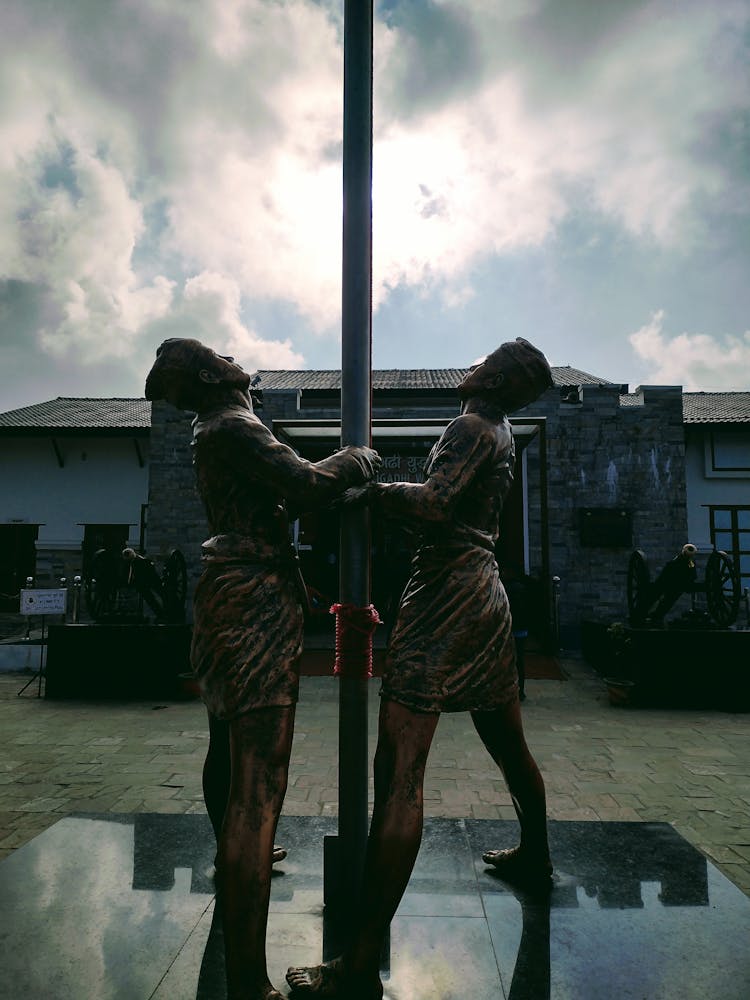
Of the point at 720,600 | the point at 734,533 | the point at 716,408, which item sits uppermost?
the point at 716,408

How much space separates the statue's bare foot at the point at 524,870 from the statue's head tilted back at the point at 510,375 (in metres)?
1.64

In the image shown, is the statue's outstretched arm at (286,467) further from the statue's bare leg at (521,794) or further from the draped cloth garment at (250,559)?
the statue's bare leg at (521,794)

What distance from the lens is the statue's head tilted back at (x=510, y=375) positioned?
227 cm

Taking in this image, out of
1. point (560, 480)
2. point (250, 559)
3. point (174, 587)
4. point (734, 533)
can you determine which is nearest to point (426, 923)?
point (250, 559)

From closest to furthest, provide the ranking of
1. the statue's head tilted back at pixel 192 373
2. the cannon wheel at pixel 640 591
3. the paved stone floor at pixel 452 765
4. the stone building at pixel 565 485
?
1. the statue's head tilted back at pixel 192 373
2. the paved stone floor at pixel 452 765
3. the cannon wheel at pixel 640 591
4. the stone building at pixel 565 485

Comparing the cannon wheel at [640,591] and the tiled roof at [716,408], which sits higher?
the tiled roof at [716,408]

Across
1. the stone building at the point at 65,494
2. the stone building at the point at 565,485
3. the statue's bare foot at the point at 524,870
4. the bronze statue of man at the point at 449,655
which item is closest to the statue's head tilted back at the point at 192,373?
the bronze statue of man at the point at 449,655

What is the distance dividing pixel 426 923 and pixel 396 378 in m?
14.6

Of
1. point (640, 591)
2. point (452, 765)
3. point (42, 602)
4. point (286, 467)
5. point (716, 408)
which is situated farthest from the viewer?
point (716, 408)

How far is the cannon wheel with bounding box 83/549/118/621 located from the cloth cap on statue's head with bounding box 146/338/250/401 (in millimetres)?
8278

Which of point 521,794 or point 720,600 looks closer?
point 521,794

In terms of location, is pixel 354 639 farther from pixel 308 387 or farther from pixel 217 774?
pixel 308 387

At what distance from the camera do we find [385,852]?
1.81m

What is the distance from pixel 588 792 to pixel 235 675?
3537 mm
